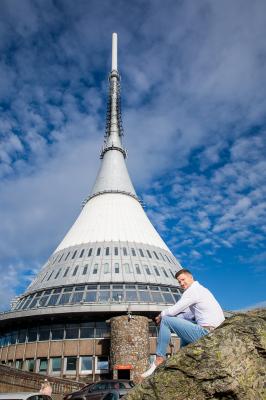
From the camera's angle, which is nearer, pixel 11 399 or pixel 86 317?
pixel 11 399

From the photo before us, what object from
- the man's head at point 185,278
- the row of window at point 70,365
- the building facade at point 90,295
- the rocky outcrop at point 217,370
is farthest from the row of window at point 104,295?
the rocky outcrop at point 217,370

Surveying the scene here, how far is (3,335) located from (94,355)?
1397cm

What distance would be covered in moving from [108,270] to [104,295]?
12.2 feet

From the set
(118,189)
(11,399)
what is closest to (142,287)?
(118,189)

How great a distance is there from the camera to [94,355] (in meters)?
35.0

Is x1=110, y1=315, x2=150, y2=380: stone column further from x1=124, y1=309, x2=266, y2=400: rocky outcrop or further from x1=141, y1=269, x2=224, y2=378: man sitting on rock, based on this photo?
x1=124, y1=309, x2=266, y2=400: rocky outcrop

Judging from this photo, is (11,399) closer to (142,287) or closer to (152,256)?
(142,287)

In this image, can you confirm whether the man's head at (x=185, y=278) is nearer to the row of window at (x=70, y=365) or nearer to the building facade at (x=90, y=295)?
the building facade at (x=90, y=295)

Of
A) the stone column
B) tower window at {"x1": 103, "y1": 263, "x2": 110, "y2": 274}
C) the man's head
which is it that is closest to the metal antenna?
tower window at {"x1": 103, "y1": 263, "x2": 110, "y2": 274}

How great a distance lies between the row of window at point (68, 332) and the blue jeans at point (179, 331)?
106 feet

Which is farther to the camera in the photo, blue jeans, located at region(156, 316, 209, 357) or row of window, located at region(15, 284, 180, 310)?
row of window, located at region(15, 284, 180, 310)

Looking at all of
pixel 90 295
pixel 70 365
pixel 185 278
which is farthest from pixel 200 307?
pixel 90 295

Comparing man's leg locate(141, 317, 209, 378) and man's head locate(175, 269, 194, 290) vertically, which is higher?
man's head locate(175, 269, 194, 290)

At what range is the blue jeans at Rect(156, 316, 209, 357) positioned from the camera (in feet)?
18.4
